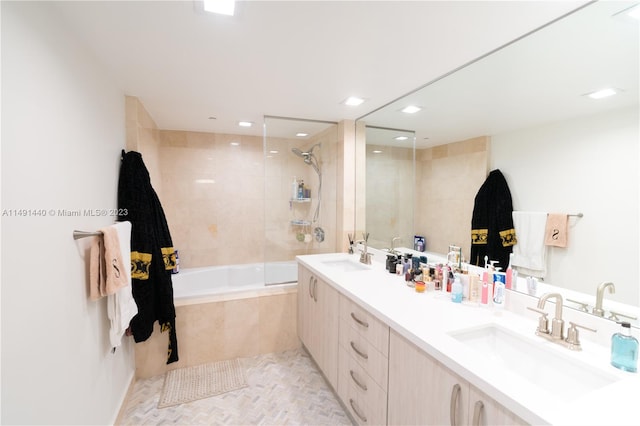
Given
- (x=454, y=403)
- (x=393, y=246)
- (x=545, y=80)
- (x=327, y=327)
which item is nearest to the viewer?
(x=454, y=403)

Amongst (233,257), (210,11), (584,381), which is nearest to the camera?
(584,381)

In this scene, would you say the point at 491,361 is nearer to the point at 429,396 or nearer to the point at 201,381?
the point at 429,396

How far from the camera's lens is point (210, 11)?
47.8 inches

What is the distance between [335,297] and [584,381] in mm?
1238

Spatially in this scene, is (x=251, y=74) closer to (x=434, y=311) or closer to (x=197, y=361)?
(x=434, y=311)

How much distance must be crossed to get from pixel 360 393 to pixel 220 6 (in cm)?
205

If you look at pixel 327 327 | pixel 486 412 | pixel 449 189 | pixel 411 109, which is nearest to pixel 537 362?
pixel 486 412

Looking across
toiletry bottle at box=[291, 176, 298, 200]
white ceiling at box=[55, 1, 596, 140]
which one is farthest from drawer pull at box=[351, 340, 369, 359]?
toiletry bottle at box=[291, 176, 298, 200]

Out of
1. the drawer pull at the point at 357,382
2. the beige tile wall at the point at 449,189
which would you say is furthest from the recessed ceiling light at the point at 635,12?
the drawer pull at the point at 357,382

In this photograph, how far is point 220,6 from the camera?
3.93ft

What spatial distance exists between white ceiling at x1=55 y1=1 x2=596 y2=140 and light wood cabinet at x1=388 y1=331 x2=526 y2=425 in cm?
143

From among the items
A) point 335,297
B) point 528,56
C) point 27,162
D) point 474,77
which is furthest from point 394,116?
point 27,162

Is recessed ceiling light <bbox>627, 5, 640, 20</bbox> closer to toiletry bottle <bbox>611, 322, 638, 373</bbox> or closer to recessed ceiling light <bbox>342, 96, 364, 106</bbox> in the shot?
toiletry bottle <bbox>611, 322, 638, 373</bbox>

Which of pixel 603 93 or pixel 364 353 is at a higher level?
pixel 603 93
